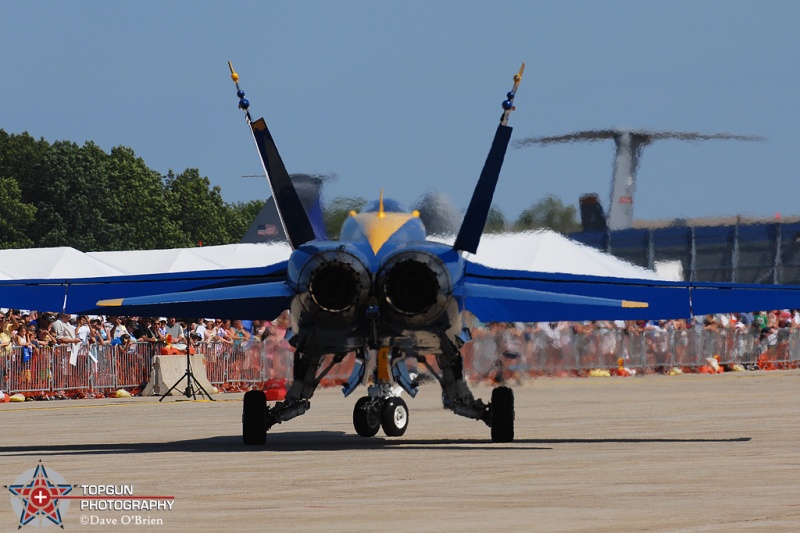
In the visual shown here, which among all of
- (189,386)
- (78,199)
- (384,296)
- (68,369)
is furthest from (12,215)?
(384,296)

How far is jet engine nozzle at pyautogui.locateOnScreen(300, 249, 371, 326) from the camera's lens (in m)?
16.8

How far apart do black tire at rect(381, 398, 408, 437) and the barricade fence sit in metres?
6.11

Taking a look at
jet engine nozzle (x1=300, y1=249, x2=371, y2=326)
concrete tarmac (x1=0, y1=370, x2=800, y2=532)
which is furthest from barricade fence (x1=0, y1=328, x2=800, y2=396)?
jet engine nozzle (x1=300, y1=249, x2=371, y2=326)

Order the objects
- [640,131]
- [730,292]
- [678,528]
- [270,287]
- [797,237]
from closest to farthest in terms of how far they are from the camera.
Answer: [678,528] → [270,287] → [730,292] → [640,131] → [797,237]

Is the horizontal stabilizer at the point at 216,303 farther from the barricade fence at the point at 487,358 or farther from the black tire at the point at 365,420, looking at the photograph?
the barricade fence at the point at 487,358

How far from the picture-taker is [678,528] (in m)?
9.94

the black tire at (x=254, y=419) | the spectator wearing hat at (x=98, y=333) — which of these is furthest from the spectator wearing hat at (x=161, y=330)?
the black tire at (x=254, y=419)

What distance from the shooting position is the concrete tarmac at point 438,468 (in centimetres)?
1073

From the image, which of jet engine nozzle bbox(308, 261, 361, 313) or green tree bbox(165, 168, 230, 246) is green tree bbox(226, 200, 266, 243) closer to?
green tree bbox(165, 168, 230, 246)

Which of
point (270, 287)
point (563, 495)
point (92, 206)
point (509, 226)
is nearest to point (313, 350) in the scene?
point (270, 287)

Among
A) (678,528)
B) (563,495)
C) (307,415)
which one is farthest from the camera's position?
(307,415)

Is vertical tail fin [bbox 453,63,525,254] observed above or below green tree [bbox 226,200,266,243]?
below

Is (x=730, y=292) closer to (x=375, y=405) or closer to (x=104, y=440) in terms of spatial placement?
(x=375, y=405)

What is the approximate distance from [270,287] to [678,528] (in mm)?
8525
